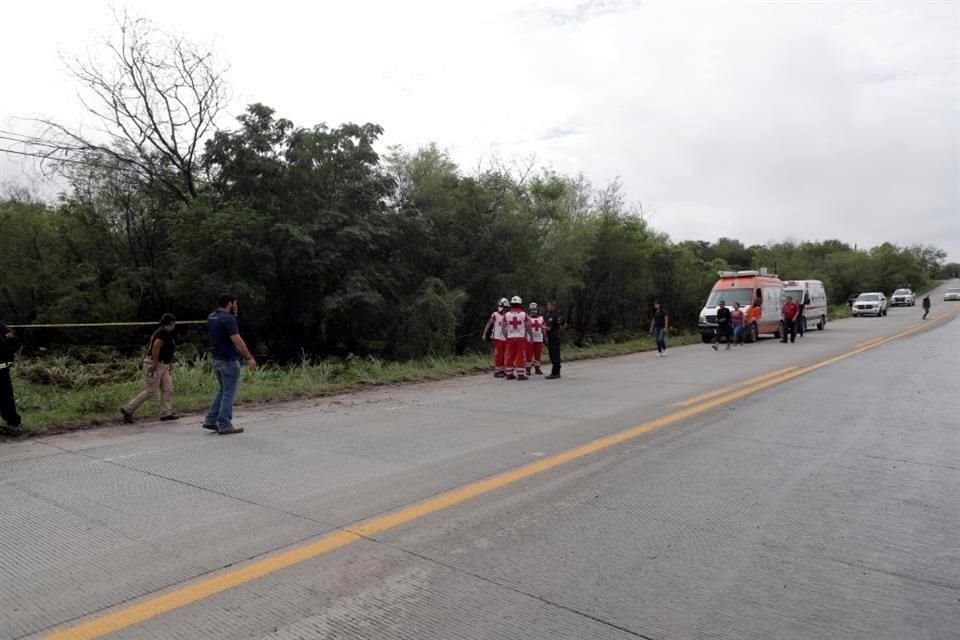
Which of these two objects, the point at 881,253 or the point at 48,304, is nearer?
the point at 48,304

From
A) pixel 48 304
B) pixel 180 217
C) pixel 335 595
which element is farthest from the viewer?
pixel 48 304

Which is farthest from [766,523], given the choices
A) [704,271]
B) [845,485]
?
[704,271]

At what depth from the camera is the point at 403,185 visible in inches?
964

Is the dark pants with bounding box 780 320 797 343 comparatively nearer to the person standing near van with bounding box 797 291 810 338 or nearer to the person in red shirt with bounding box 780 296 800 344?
the person in red shirt with bounding box 780 296 800 344

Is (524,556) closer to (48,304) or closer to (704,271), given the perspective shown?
(48,304)

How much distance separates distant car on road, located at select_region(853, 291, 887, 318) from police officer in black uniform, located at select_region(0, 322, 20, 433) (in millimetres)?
52787

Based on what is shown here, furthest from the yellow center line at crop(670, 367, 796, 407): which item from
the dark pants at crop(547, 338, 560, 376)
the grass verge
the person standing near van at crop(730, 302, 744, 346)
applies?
the person standing near van at crop(730, 302, 744, 346)

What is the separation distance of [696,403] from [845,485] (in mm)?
4321

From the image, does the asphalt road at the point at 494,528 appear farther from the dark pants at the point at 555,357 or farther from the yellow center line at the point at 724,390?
the dark pants at the point at 555,357

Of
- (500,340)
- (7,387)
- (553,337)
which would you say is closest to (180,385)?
(7,387)

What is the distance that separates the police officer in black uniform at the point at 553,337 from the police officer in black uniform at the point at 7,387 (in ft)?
31.5

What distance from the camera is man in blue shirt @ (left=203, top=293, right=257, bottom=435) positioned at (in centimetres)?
842

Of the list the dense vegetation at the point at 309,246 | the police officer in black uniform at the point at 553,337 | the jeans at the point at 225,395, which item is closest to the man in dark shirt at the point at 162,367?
the jeans at the point at 225,395

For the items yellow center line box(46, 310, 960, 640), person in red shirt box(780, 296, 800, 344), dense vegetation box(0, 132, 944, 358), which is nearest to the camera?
yellow center line box(46, 310, 960, 640)
